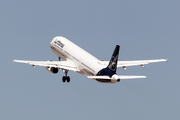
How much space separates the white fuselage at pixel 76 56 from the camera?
324 ft

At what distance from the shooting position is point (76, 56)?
103938mm

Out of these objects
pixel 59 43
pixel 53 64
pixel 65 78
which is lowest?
pixel 65 78

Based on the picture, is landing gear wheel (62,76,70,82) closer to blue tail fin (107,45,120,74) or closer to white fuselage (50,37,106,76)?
white fuselage (50,37,106,76)

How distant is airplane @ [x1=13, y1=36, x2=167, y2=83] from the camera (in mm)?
94062

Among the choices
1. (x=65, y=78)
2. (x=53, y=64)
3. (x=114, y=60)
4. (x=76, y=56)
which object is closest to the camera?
(x=114, y=60)

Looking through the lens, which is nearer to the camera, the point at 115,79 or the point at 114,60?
the point at 115,79

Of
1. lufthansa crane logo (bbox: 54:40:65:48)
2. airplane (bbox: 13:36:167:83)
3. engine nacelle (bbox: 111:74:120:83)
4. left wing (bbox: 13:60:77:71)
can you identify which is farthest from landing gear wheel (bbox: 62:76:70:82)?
engine nacelle (bbox: 111:74:120:83)

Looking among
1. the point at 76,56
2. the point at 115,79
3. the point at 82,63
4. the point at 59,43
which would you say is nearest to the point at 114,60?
the point at 115,79

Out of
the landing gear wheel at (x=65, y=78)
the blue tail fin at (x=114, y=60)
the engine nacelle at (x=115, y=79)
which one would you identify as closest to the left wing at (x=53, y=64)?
the landing gear wheel at (x=65, y=78)

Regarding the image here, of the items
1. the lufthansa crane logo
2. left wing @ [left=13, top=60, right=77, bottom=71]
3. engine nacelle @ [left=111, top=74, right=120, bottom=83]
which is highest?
the lufthansa crane logo

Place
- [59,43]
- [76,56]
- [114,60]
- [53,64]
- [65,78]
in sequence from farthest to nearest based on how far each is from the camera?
[59,43], [65,78], [76,56], [53,64], [114,60]

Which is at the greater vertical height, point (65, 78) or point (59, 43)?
point (59, 43)

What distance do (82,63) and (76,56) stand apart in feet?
10.1

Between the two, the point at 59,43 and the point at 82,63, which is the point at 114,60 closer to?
the point at 82,63
